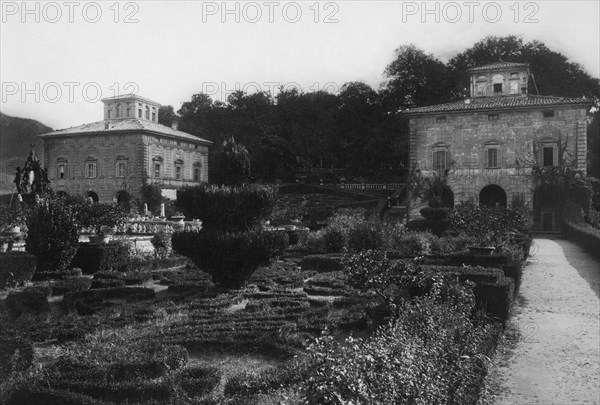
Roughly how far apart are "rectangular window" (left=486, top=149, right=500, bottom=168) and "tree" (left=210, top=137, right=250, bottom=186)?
25575mm

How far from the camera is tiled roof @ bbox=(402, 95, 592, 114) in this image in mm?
31391

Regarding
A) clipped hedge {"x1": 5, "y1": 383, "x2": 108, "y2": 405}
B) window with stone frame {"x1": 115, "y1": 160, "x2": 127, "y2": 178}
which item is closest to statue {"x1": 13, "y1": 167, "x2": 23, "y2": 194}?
clipped hedge {"x1": 5, "y1": 383, "x2": 108, "y2": 405}

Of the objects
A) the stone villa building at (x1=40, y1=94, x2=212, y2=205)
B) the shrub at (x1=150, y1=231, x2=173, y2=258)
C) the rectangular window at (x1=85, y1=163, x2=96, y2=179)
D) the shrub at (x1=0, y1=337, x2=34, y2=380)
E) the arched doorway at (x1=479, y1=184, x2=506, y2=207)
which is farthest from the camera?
the rectangular window at (x1=85, y1=163, x2=96, y2=179)

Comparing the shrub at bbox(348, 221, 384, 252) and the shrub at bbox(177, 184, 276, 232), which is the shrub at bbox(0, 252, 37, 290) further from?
the shrub at bbox(348, 221, 384, 252)

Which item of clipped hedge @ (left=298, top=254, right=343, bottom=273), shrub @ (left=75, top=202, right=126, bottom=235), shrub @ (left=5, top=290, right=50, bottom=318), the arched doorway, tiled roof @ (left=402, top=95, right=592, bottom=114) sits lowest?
clipped hedge @ (left=298, top=254, right=343, bottom=273)

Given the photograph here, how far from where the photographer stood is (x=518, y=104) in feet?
106

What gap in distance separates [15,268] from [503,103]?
29.5m

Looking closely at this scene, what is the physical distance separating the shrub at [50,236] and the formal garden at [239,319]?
0.03 metres

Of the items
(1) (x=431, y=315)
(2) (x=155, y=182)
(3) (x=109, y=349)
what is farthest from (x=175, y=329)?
(2) (x=155, y=182)

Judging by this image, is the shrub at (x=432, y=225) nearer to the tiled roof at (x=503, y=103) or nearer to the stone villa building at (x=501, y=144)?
the stone villa building at (x=501, y=144)

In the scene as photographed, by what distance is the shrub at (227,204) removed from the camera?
1030 centimetres

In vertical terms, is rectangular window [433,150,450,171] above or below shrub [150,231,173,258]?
above

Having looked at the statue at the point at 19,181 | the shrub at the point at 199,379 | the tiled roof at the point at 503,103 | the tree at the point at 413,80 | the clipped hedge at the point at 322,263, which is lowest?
the clipped hedge at the point at 322,263

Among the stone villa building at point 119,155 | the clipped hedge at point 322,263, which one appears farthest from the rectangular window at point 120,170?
the clipped hedge at point 322,263
